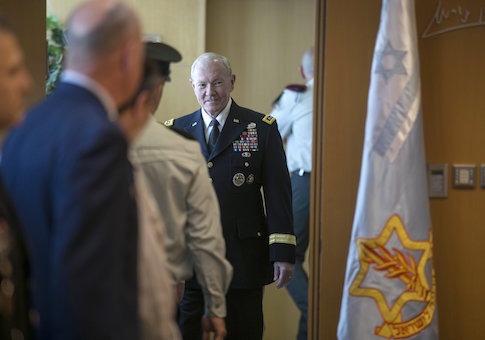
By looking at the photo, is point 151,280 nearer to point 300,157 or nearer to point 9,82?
point 9,82

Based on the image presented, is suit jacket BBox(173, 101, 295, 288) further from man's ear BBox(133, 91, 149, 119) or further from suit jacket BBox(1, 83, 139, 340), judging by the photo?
suit jacket BBox(1, 83, 139, 340)

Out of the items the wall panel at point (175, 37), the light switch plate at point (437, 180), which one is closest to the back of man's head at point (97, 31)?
the light switch plate at point (437, 180)

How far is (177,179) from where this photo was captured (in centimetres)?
212

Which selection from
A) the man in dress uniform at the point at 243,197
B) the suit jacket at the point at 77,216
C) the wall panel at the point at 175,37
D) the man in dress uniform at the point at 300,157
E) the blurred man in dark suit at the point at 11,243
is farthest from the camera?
the wall panel at the point at 175,37

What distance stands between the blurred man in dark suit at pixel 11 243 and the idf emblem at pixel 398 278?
158cm

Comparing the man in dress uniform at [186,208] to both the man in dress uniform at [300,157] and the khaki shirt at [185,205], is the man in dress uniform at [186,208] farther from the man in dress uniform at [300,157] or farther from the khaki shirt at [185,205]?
the man in dress uniform at [300,157]

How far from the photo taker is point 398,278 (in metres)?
2.66

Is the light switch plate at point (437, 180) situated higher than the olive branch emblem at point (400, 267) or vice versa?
the light switch plate at point (437, 180)

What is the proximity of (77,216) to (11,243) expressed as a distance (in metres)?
0.20

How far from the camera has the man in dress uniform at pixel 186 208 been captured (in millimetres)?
2115

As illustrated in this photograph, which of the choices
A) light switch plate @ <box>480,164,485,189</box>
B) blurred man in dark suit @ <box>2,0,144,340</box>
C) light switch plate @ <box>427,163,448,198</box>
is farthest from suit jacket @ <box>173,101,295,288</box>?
blurred man in dark suit @ <box>2,0,144,340</box>

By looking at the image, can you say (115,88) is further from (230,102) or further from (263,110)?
(263,110)

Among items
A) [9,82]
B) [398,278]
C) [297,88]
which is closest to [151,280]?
[9,82]

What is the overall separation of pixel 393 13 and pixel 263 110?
2.15m
